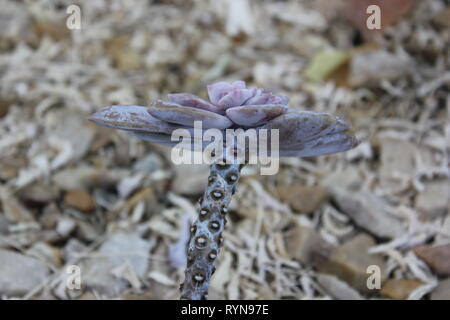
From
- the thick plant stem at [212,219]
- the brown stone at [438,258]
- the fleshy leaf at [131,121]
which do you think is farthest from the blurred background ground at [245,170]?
the fleshy leaf at [131,121]

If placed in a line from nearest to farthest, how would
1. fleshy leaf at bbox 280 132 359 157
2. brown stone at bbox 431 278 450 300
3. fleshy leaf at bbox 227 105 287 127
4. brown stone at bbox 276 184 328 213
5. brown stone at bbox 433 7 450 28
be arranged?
fleshy leaf at bbox 227 105 287 127
fleshy leaf at bbox 280 132 359 157
brown stone at bbox 431 278 450 300
brown stone at bbox 276 184 328 213
brown stone at bbox 433 7 450 28

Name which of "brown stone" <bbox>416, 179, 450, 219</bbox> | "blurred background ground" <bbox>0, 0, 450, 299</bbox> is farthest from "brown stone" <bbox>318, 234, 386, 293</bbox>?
"brown stone" <bbox>416, 179, 450, 219</bbox>

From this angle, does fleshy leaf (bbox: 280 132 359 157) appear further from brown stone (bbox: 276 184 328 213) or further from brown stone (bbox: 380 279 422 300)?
brown stone (bbox: 276 184 328 213)

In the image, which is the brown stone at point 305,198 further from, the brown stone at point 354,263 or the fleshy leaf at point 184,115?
the fleshy leaf at point 184,115

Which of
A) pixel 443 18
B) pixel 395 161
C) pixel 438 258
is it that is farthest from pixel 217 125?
pixel 443 18

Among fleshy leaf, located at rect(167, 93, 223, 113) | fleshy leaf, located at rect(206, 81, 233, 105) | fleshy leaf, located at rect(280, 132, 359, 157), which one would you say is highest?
fleshy leaf, located at rect(206, 81, 233, 105)

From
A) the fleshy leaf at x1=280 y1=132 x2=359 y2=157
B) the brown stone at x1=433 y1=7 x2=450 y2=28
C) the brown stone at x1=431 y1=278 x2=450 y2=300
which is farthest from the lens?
the brown stone at x1=433 y1=7 x2=450 y2=28
